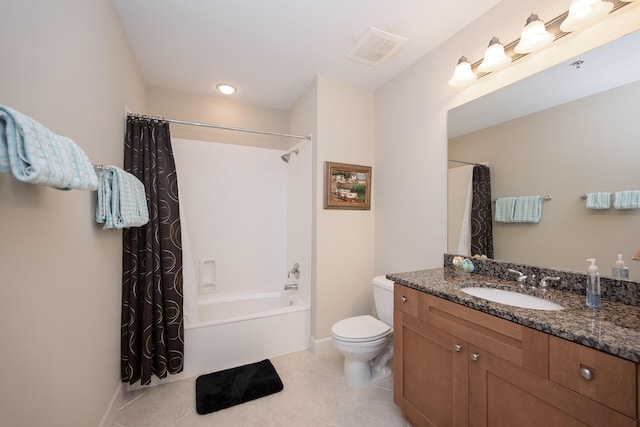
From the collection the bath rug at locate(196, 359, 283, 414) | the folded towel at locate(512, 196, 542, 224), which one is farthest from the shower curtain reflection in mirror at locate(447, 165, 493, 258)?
the bath rug at locate(196, 359, 283, 414)

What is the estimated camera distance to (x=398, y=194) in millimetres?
2295

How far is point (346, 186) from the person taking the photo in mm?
2438

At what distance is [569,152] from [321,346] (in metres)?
2.19

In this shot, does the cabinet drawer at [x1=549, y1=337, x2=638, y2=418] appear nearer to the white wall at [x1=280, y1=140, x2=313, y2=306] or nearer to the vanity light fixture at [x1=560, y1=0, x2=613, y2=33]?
the vanity light fixture at [x1=560, y1=0, x2=613, y2=33]

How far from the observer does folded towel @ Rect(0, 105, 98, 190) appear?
23.3 inches

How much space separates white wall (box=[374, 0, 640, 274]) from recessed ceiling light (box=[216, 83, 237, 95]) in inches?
57.1

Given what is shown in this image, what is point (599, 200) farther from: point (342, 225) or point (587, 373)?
point (342, 225)

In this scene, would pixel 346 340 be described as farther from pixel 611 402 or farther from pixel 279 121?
pixel 279 121

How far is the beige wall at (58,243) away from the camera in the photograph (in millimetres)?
733

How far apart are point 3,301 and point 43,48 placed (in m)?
0.81

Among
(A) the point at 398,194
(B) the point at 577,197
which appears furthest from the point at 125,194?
(B) the point at 577,197

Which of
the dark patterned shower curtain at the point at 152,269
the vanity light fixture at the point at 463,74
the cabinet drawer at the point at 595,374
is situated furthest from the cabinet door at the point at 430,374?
the dark patterned shower curtain at the point at 152,269

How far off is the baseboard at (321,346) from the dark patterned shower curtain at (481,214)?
146cm

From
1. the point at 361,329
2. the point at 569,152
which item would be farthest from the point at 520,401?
the point at 569,152
